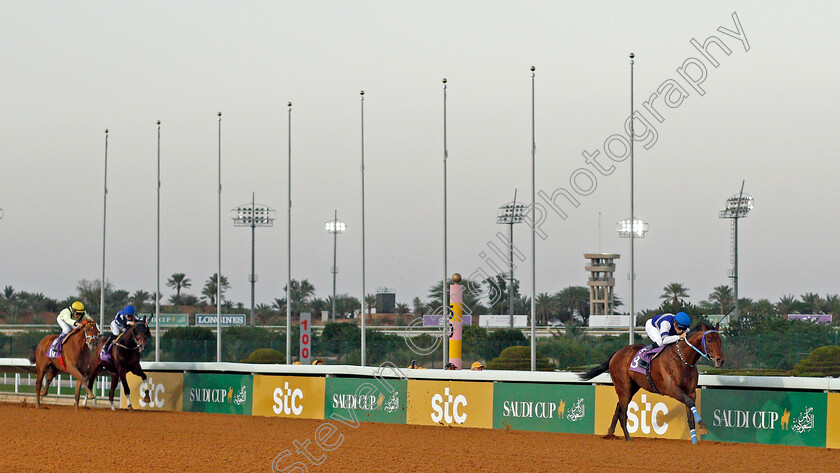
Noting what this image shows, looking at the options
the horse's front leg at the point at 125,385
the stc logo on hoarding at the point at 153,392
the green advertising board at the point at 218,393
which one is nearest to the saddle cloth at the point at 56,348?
the horse's front leg at the point at 125,385

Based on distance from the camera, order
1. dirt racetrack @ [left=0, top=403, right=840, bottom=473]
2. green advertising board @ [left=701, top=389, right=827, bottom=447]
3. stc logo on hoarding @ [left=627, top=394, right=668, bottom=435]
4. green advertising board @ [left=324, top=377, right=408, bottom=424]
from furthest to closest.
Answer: green advertising board @ [left=324, top=377, right=408, bottom=424] → stc logo on hoarding @ [left=627, top=394, right=668, bottom=435] → green advertising board @ [left=701, top=389, right=827, bottom=447] → dirt racetrack @ [left=0, top=403, right=840, bottom=473]

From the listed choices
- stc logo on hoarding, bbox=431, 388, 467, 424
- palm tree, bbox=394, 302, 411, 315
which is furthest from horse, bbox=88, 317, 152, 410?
palm tree, bbox=394, 302, 411, 315

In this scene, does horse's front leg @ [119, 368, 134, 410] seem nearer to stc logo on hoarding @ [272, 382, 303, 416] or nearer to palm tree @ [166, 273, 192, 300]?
stc logo on hoarding @ [272, 382, 303, 416]

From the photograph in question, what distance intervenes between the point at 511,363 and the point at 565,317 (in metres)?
69.2

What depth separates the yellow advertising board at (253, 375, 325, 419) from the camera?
59.7ft

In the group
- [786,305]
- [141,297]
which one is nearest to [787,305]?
[786,305]

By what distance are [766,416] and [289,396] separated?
8.42 meters

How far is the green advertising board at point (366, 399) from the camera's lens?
56.6 feet

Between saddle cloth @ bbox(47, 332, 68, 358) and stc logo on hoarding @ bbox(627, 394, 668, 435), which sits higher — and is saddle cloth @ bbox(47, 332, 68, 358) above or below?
above

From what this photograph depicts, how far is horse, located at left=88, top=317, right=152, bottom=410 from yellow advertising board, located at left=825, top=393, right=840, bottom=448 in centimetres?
1133

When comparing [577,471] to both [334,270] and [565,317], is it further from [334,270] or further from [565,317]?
[565,317]

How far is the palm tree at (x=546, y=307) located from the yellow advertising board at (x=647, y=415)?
282 feet

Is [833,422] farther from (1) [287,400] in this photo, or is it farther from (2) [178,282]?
(2) [178,282]

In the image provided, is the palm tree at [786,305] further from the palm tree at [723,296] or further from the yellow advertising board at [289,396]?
the yellow advertising board at [289,396]
